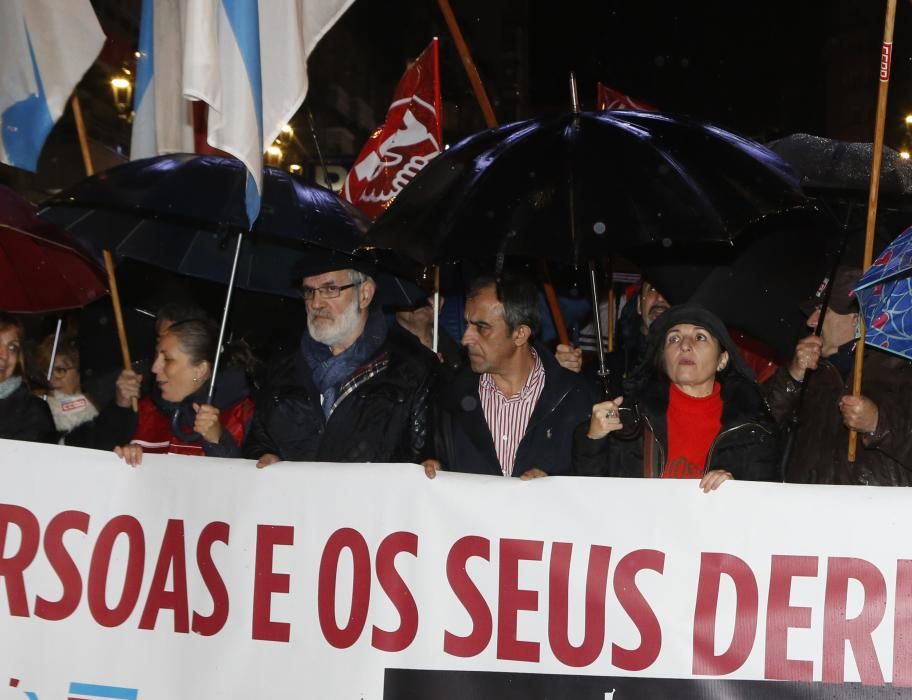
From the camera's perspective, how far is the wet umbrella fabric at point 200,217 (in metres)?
4.49

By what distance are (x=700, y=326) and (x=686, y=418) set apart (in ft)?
1.09

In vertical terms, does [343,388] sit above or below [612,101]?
below

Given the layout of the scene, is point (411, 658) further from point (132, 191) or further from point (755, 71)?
point (755, 71)

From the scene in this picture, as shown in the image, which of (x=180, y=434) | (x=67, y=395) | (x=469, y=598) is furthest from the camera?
(x=67, y=395)

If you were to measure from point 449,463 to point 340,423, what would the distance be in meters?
0.45

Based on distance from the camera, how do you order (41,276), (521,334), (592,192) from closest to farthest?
(592,192)
(521,334)
(41,276)

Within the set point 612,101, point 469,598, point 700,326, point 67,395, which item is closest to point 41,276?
point 67,395

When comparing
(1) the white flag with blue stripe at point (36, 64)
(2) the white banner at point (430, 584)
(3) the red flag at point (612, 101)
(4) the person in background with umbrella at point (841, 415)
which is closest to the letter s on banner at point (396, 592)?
(2) the white banner at point (430, 584)

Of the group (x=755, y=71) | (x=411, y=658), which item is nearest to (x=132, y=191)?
(x=411, y=658)

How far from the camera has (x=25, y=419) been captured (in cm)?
492

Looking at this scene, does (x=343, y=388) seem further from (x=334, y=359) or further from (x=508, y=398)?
(x=508, y=398)

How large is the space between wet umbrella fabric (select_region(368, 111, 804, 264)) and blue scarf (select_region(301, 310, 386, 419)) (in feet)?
2.71

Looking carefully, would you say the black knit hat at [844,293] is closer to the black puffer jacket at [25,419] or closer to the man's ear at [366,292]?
the man's ear at [366,292]

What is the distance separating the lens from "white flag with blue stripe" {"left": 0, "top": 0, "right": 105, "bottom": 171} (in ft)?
16.2
